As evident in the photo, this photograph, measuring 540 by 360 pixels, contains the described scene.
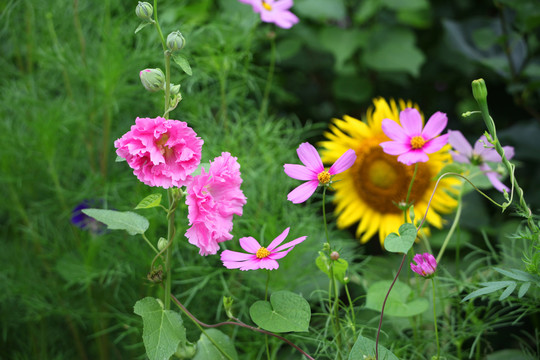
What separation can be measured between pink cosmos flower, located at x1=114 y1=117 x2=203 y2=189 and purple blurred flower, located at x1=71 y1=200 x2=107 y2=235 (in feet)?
1.34

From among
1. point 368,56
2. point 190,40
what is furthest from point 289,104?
point 190,40

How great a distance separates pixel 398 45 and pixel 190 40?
419 millimetres

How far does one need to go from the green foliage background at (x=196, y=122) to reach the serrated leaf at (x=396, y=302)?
0.24 ft

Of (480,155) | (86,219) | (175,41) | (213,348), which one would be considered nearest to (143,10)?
(175,41)

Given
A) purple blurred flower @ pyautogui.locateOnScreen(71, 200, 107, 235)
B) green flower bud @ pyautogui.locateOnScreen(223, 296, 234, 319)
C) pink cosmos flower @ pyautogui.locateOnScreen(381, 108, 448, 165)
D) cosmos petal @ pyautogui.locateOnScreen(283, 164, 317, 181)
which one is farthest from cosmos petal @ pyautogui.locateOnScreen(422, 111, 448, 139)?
purple blurred flower @ pyautogui.locateOnScreen(71, 200, 107, 235)

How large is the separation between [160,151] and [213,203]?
0.05m

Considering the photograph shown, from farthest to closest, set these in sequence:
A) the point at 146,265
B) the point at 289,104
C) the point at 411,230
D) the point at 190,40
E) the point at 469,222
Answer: the point at 289,104 < the point at 469,222 < the point at 190,40 < the point at 146,265 < the point at 411,230

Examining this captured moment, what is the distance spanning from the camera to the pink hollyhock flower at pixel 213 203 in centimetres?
37

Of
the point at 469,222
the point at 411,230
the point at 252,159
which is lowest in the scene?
the point at 469,222

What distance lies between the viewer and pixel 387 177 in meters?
0.71

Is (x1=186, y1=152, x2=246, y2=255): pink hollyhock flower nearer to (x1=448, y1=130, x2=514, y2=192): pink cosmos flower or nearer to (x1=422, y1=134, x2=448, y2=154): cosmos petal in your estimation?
(x1=422, y1=134, x2=448, y2=154): cosmos petal

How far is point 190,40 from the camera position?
78 cm

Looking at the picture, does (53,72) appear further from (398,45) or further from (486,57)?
(486,57)

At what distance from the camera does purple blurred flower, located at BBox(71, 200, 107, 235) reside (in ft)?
2.43
